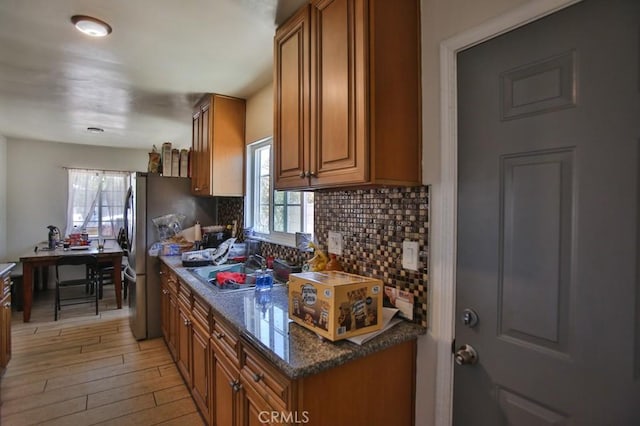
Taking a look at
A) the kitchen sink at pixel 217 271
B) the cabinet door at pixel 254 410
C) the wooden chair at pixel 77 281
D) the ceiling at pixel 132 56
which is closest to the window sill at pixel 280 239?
the kitchen sink at pixel 217 271

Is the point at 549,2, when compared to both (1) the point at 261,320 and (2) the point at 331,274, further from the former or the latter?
(1) the point at 261,320

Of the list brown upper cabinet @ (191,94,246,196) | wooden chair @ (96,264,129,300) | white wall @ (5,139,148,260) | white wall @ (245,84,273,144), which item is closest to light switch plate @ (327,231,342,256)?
white wall @ (245,84,273,144)

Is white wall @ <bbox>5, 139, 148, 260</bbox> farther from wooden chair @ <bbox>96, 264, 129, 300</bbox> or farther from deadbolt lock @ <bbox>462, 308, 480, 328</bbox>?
deadbolt lock @ <bbox>462, 308, 480, 328</bbox>

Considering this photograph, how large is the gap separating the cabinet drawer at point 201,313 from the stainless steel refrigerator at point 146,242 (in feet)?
4.89

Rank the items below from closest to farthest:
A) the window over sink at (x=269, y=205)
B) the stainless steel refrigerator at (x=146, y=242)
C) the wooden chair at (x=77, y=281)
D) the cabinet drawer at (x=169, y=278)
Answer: the window over sink at (x=269, y=205), the cabinet drawer at (x=169, y=278), the stainless steel refrigerator at (x=146, y=242), the wooden chair at (x=77, y=281)

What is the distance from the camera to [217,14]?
174 cm

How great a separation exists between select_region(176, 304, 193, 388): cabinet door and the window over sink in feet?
2.83

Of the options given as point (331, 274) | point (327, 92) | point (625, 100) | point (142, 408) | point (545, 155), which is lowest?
point (142, 408)

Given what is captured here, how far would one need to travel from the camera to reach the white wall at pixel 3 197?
16.0ft

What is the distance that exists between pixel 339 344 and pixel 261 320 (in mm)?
404

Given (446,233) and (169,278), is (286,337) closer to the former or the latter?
(446,233)

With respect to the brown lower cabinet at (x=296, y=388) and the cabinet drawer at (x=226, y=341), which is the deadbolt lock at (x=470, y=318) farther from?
the cabinet drawer at (x=226, y=341)

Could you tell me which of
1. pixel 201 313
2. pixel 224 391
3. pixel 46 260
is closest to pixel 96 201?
pixel 46 260

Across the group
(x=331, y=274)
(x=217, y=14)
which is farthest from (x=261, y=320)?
(x=217, y=14)
